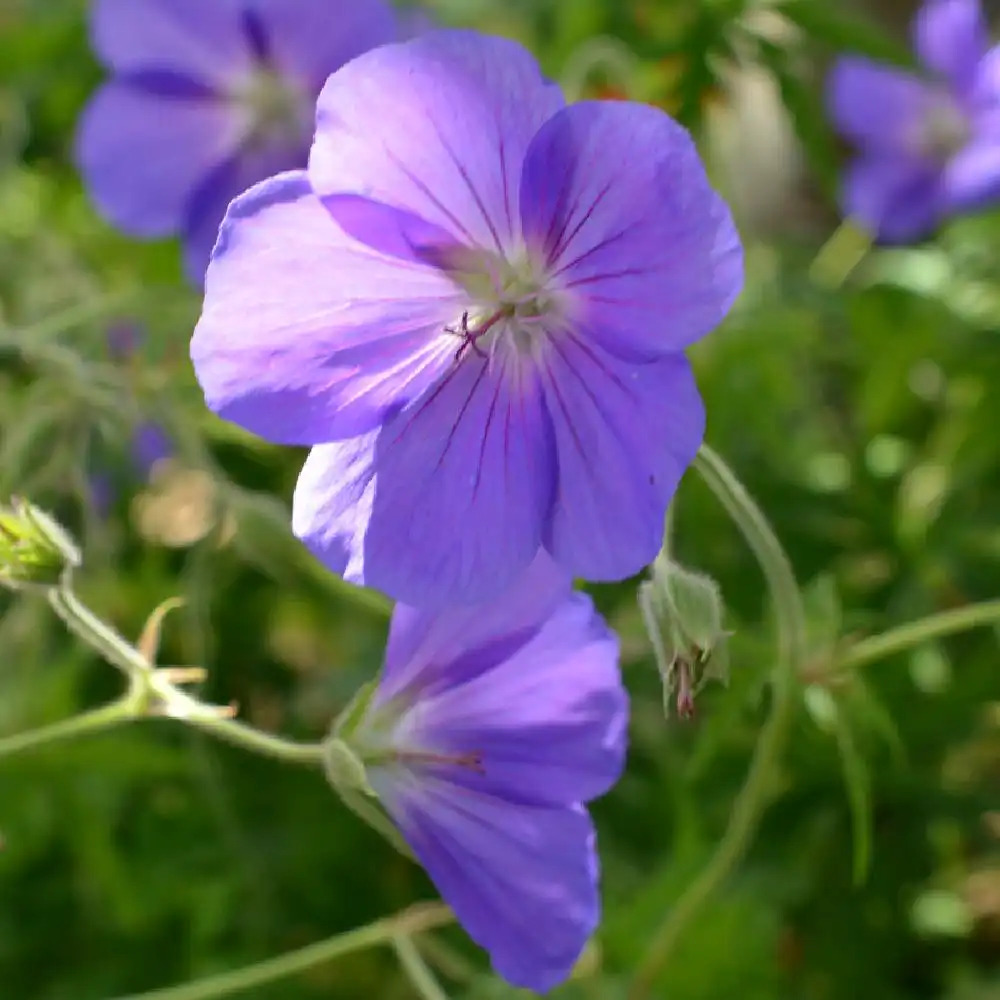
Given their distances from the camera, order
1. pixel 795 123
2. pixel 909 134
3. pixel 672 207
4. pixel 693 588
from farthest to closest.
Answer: pixel 909 134, pixel 795 123, pixel 693 588, pixel 672 207

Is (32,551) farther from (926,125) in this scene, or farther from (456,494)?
(926,125)

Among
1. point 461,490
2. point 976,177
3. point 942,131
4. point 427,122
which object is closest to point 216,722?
point 461,490

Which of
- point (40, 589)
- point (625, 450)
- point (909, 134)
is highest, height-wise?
point (625, 450)

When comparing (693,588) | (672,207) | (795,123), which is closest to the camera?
(672,207)

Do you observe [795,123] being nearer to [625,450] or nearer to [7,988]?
[625,450]

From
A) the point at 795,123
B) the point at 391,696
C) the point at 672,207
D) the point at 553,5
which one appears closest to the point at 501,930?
the point at 391,696

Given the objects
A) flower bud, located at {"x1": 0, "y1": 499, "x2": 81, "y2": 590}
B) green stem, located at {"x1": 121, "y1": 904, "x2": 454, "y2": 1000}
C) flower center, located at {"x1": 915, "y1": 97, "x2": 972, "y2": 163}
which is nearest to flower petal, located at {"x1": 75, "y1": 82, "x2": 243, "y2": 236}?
flower bud, located at {"x1": 0, "y1": 499, "x2": 81, "y2": 590}
